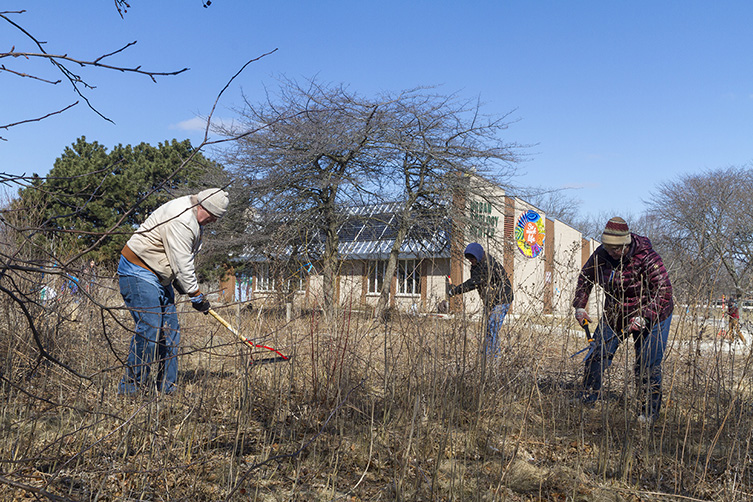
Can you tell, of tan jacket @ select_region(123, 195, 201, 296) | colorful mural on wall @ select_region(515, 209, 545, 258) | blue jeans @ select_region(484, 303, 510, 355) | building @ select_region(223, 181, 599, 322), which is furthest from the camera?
Answer: colorful mural on wall @ select_region(515, 209, 545, 258)

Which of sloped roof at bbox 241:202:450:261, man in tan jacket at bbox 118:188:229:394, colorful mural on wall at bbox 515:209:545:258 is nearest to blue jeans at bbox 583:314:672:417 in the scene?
man in tan jacket at bbox 118:188:229:394

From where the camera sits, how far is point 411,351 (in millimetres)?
3760

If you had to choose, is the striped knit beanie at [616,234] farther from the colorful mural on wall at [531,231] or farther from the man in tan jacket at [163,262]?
the colorful mural on wall at [531,231]

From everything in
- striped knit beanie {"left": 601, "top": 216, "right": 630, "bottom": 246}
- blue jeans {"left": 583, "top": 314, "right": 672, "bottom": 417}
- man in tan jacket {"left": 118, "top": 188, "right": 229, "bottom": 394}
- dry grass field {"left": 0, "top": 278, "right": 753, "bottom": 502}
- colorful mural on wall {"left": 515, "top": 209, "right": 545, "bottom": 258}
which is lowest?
dry grass field {"left": 0, "top": 278, "right": 753, "bottom": 502}

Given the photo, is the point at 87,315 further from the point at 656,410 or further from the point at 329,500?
the point at 656,410

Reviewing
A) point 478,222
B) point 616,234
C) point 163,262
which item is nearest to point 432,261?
point 478,222

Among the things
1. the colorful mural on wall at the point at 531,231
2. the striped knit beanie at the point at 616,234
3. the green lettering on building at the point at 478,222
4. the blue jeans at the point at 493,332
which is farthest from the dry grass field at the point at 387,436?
the colorful mural on wall at the point at 531,231

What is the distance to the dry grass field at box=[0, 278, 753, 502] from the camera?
2576 mm

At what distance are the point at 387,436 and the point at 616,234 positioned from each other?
77.9 inches

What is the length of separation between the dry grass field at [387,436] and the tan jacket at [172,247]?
63 cm

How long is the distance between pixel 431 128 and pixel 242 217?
4347 millimetres

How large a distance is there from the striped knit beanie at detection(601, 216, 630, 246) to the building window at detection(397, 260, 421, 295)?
4.11ft

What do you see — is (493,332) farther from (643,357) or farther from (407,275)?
(643,357)

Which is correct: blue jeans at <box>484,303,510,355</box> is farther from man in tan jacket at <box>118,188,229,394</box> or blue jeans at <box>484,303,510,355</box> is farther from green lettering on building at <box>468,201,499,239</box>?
green lettering on building at <box>468,201,499,239</box>
